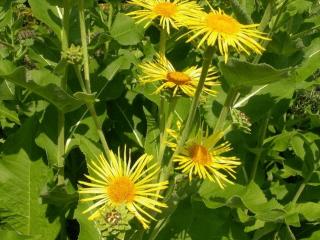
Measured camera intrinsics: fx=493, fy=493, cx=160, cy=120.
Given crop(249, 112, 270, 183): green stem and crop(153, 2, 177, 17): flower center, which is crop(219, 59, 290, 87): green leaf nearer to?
crop(153, 2, 177, 17): flower center

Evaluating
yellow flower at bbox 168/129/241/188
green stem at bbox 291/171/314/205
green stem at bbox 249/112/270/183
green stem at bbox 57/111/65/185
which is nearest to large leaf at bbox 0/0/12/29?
green stem at bbox 57/111/65/185

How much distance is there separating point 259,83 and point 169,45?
0.85 m

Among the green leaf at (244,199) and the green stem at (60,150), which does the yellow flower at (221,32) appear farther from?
the green stem at (60,150)

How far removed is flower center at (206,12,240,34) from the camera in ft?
4.37

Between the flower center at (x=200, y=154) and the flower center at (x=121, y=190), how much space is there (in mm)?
216

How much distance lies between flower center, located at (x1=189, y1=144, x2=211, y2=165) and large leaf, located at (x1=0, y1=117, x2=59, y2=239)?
30.8 inches

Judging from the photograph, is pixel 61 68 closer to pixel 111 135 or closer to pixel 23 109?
pixel 23 109

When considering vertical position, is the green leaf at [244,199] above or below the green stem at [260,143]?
below

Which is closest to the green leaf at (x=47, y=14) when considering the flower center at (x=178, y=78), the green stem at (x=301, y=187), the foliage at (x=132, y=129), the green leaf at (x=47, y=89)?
the foliage at (x=132, y=129)

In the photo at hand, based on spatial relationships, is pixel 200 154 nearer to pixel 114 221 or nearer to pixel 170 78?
pixel 170 78

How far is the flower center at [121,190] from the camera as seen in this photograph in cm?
141

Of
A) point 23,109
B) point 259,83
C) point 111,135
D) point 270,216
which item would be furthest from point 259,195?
point 23,109

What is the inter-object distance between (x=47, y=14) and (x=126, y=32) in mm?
367

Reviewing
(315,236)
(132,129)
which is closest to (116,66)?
(132,129)
